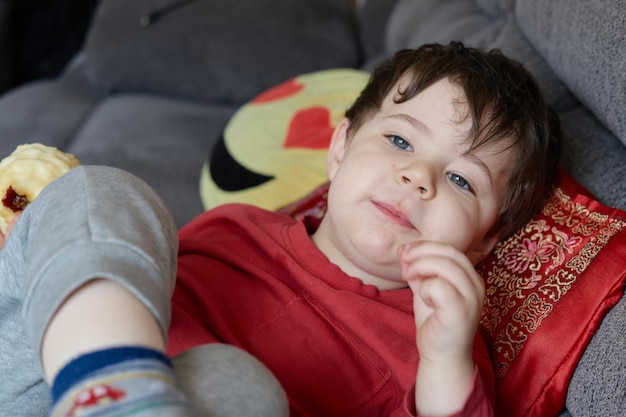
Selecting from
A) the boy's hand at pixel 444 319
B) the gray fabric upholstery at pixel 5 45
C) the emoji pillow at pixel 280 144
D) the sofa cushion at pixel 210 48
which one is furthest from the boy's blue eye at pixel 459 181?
the gray fabric upholstery at pixel 5 45

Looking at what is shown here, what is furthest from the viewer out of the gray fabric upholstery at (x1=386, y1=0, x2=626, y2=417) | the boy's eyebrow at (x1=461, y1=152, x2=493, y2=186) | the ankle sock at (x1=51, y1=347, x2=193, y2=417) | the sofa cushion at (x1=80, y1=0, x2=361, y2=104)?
the sofa cushion at (x1=80, y1=0, x2=361, y2=104)

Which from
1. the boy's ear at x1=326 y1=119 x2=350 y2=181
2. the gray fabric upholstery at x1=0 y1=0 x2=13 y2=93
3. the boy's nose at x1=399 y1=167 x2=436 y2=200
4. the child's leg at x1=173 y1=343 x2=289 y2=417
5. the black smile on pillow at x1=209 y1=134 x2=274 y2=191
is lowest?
the gray fabric upholstery at x1=0 y1=0 x2=13 y2=93

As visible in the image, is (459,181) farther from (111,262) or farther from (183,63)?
(183,63)

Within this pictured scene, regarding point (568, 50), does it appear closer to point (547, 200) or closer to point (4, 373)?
point (547, 200)

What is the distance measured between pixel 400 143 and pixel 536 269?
29 centimetres

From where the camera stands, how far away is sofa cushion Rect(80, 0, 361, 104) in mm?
2527

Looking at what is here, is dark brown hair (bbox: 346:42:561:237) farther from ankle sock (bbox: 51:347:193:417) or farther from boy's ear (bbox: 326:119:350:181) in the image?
ankle sock (bbox: 51:347:193:417)

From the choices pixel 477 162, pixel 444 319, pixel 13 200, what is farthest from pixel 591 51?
pixel 13 200

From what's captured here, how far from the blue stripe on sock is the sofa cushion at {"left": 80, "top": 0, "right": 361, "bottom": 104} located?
1.97m

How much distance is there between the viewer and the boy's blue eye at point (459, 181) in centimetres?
109

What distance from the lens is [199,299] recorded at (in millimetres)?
1080

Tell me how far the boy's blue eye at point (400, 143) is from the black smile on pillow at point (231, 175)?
0.62 meters

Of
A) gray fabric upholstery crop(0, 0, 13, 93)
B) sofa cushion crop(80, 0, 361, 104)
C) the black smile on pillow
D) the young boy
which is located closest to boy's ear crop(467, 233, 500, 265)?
the young boy

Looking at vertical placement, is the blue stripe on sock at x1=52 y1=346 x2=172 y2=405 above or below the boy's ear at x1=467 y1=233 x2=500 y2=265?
above
